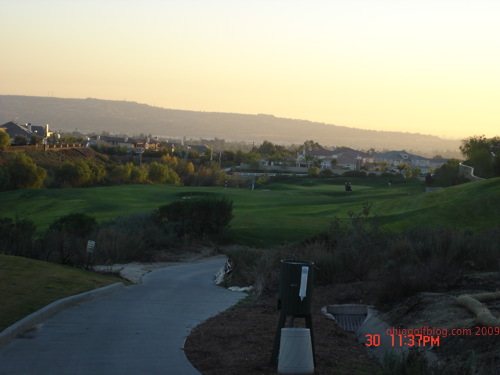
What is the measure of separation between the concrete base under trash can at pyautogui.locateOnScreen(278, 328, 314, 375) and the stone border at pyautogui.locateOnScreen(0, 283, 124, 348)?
3.80 meters

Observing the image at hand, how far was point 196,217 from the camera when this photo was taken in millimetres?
37219

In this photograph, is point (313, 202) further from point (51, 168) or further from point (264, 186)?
point (51, 168)

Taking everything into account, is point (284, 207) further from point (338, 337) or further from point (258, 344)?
point (258, 344)

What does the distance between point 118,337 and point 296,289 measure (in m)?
3.26

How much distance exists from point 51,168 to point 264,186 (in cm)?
2680

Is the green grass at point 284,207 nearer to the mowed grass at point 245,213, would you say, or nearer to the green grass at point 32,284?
the mowed grass at point 245,213

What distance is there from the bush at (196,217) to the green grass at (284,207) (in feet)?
4.61

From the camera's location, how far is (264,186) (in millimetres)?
95125

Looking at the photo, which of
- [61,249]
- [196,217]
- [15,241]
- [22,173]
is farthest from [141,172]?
[61,249]

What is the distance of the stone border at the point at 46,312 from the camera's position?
10.4 metres

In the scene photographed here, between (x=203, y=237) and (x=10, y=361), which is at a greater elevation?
(x=10, y=361)

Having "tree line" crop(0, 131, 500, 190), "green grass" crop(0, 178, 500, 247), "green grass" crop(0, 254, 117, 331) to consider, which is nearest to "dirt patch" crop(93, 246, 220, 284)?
"green grass" crop(0, 254, 117, 331)

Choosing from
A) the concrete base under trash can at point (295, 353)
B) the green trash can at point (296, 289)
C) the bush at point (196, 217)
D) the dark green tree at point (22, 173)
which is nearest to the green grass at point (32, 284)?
the green trash can at point (296, 289)

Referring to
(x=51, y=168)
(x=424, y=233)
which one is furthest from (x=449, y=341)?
(x=51, y=168)
